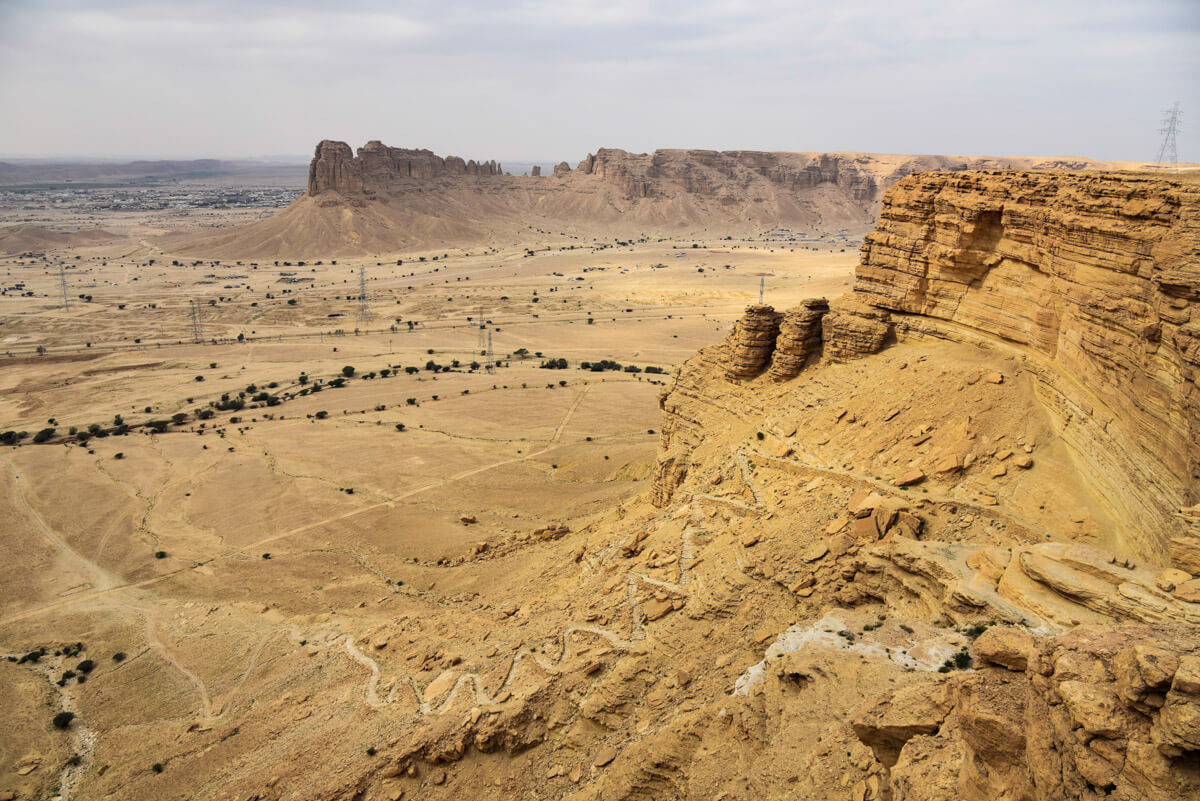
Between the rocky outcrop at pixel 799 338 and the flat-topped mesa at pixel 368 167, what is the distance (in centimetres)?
14806

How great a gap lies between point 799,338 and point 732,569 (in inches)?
409

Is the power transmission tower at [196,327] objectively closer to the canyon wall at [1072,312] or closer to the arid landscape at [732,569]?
the arid landscape at [732,569]

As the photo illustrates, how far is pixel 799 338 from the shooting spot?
24500 mm

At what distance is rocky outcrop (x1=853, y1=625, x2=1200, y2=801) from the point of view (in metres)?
6.22

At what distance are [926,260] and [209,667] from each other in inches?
1029

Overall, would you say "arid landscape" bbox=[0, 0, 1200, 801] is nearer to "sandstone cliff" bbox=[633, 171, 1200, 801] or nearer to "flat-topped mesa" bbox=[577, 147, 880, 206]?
"sandstone cliff" bbox=[633, 171, 1200, 801]

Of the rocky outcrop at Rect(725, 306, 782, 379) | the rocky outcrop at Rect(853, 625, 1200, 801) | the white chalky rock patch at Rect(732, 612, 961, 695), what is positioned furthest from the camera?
the rocky outcrop at Rect(725, 306, 782, 379)

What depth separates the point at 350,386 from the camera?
5925cm

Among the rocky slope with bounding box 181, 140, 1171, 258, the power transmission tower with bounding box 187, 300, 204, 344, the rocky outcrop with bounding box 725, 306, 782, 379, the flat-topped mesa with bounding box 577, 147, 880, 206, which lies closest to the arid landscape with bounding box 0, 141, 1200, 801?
the rocky outcrop with bounding box 725, 306, 782, 379

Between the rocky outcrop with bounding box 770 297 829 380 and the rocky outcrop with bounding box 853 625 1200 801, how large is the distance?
53.3 feet

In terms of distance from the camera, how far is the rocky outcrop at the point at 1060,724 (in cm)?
622

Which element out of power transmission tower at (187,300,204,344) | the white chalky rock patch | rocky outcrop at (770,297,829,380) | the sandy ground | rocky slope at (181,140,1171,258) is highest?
rocky slope at (181,140,1171,258)

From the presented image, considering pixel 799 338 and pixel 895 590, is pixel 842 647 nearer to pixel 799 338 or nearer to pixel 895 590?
pixel 895 590

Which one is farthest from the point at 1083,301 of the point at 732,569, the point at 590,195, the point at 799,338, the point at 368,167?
the point at 590,195
